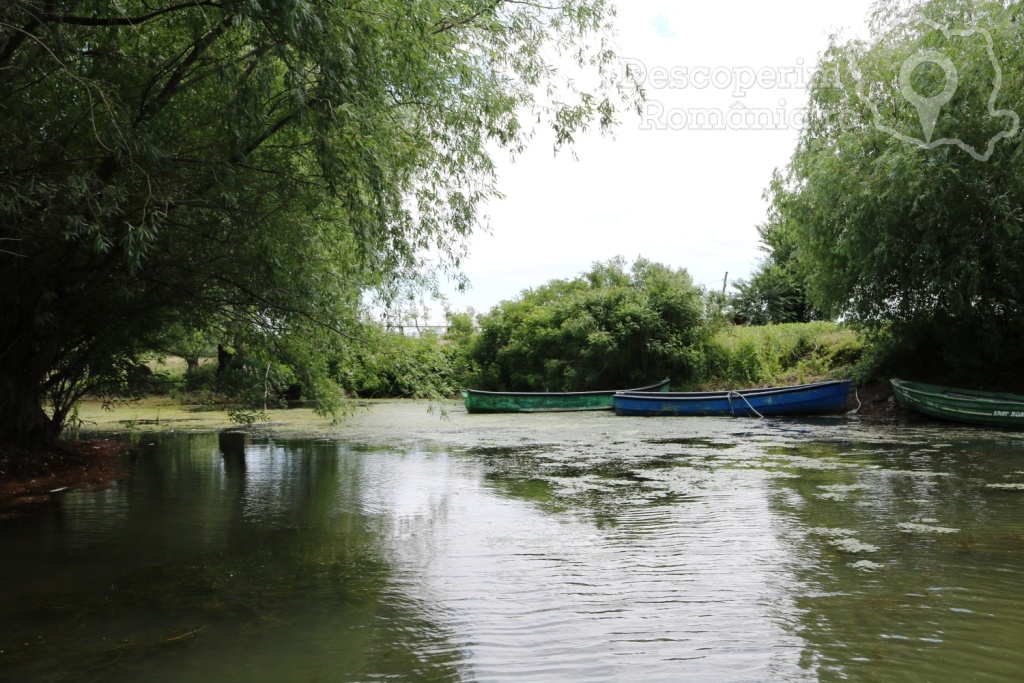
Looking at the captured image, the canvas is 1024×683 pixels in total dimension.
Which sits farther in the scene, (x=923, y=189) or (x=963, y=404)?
(x=963, y=404)

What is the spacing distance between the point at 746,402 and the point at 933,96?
731 centimetres

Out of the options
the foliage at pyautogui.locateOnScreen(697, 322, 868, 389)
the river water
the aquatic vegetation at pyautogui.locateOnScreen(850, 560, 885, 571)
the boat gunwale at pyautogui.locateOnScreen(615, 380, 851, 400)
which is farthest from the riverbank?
→ the aquatic vegetation at pyautogui.locateOnScreen(850, 560, 885, 571)

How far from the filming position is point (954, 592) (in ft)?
14.8

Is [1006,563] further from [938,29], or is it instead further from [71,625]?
[938,29]

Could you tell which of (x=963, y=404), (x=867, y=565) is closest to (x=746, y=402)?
(x=963, y=404)

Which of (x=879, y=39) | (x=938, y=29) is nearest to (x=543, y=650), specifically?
(x=938, y=29)

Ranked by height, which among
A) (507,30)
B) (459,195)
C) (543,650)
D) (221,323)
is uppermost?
(507,30)

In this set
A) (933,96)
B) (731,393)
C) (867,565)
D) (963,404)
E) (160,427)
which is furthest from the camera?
(731,393)

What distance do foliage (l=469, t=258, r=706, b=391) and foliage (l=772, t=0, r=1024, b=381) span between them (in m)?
5.50

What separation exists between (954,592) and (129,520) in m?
6.68

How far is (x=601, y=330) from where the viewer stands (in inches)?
903

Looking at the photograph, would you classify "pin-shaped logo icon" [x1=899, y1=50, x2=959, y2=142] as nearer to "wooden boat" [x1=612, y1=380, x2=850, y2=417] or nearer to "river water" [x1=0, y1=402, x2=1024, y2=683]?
"wooden boat" [x1=612, y1=380, x2=850, y2=417]

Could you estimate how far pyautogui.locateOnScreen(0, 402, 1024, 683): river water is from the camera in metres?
3.67

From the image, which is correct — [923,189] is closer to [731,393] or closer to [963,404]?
[963,404]
